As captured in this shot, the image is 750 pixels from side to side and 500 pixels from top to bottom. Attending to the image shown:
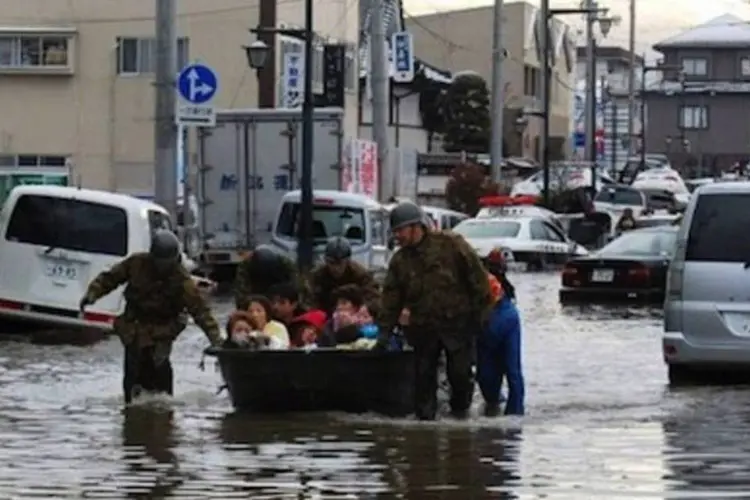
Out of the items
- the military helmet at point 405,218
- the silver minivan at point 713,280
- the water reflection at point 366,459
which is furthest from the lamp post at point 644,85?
the water reflection at point 366,459

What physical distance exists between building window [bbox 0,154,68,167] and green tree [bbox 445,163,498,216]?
39.4 ft

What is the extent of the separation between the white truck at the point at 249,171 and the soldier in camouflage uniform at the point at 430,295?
22.2 m

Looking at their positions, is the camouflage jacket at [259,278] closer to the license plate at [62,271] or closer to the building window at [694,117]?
the license plate at [62,271]

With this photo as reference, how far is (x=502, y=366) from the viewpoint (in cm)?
1638

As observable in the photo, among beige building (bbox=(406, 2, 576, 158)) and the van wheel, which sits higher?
beige building (bbox=(406, 2, 576, 158))

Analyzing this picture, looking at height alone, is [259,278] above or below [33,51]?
below

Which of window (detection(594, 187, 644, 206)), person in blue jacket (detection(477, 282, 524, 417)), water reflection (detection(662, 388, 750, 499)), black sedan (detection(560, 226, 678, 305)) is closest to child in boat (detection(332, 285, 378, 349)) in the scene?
person in blue jacket (detection(477, 282, 524, 417))

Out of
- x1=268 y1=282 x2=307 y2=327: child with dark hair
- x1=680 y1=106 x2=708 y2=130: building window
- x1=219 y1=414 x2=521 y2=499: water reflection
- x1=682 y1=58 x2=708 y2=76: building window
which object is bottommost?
x1=219 y1=414 x2=521 y2=499: water reflection

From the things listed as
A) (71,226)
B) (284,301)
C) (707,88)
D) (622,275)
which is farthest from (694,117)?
(284,301)

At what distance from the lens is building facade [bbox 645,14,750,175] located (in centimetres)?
11938

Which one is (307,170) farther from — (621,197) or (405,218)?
(621,197)

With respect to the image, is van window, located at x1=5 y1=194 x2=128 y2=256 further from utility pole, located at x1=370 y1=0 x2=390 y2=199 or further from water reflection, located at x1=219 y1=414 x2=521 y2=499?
utility pole, located at x1=370 y1=0 x2=390 y2=199

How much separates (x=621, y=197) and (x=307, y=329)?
50.4 m

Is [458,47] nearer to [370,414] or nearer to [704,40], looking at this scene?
[704,40]
